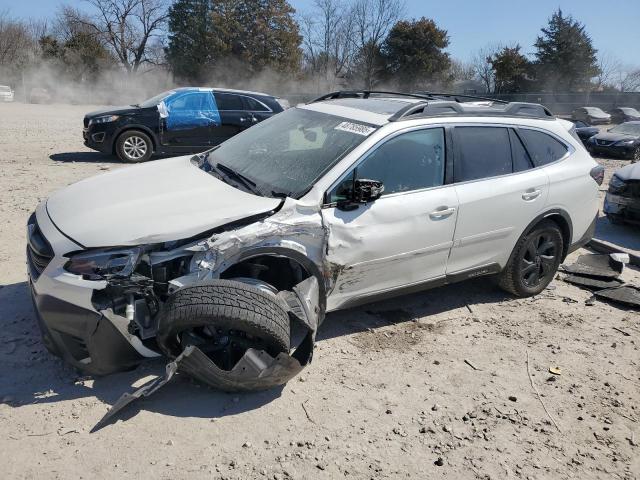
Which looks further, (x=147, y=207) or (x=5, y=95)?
(x=5, y=95)

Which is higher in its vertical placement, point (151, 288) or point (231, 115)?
point (231, 115)

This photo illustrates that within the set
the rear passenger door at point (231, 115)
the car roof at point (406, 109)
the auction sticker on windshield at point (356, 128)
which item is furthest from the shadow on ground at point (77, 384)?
the rear passenger door at point (231, 115)

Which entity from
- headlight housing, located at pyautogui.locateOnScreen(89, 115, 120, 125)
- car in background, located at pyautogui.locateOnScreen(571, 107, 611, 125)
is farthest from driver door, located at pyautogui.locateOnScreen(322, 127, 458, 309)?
car in background, located at pyautogui.locateOnScreen(571, 107, 611, 125)

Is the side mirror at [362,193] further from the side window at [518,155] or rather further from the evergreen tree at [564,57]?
the evergreen tree at [564,57]

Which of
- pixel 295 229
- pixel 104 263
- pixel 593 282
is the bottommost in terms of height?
pixel 593 282

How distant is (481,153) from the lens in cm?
428

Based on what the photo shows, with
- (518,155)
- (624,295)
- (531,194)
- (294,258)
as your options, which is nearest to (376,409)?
(294,258)

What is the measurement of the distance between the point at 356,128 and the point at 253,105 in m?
8.01

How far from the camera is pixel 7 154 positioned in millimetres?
10812

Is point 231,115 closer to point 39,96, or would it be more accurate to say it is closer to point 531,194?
point 531,194

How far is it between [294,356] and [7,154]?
399 inches

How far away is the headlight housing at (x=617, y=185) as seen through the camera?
24.9 ft

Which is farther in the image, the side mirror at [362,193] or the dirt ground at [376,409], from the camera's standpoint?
the side mirror at [362,193]

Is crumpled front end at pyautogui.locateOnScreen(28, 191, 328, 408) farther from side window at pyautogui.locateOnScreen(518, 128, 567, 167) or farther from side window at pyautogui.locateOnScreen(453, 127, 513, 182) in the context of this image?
side window at pyautogui.locateOnScreen(518, 128, 567, 167)
